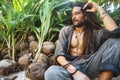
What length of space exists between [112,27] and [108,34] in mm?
94

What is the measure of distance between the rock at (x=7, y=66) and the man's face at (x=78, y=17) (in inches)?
49.1

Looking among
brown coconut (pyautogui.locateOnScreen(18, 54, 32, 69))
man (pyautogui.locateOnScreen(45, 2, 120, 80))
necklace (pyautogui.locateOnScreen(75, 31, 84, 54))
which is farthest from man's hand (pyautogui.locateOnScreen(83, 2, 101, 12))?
brown coconut (pyautogui.locateOnScreen(18, 54, 32, 69))

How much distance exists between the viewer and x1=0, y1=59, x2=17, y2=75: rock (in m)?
4.23

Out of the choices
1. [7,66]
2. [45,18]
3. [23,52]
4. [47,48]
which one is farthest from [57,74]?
[23,52]

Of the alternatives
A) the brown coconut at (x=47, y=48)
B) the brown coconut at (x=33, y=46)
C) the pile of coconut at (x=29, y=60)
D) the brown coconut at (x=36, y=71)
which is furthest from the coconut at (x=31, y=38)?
the brown coconut at (x=36, y=71)

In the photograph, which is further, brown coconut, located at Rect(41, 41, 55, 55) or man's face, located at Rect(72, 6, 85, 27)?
brown coconut, located at Rect(41, 41, 55, 55)

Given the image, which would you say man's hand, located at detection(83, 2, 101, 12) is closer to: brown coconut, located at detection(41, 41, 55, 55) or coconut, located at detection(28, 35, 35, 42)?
brown coconut, located at detection(41, 41, 55, 55)

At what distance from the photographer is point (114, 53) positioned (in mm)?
3180

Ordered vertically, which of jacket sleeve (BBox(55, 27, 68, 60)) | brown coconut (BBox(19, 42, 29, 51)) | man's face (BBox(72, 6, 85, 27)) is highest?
man's face (BBox(72, 6, 85, 27))

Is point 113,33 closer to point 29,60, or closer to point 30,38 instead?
point 29,60

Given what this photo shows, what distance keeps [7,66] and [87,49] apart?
4.22 feet

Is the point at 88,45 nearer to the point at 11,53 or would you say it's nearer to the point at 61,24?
the point at 61,24

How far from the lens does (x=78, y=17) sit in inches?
140

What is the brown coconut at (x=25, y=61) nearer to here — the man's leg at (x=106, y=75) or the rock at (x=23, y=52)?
the rock at (x=23, y=52)
